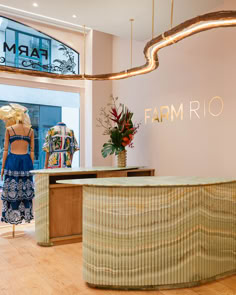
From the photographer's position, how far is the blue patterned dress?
4.63 m

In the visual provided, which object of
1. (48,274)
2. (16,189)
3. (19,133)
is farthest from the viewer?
(19,133)

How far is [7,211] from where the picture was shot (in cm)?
464

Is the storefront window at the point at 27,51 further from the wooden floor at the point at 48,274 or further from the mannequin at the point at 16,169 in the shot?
the wooden floor at the point at 48,274

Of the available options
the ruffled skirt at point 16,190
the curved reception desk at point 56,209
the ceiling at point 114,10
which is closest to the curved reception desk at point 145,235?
the curved reception desk at point 56,209

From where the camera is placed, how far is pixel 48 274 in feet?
10.6

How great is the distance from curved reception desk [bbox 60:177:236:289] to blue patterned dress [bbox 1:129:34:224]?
2.10m

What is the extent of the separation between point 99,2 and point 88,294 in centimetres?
358

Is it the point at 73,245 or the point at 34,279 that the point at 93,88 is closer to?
the point at 73,245

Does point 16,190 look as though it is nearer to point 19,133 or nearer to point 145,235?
point 19,133

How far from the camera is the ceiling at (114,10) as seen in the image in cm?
→ 405

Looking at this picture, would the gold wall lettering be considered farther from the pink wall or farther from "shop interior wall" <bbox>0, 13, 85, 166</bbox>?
"shop interior wall" <bbox>0, 13, 85, 166</bbox>

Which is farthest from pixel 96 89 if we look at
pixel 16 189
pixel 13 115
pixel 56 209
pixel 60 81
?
pixel 56 209

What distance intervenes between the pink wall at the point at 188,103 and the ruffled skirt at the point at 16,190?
227 centimetres

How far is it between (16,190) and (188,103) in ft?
10.2
